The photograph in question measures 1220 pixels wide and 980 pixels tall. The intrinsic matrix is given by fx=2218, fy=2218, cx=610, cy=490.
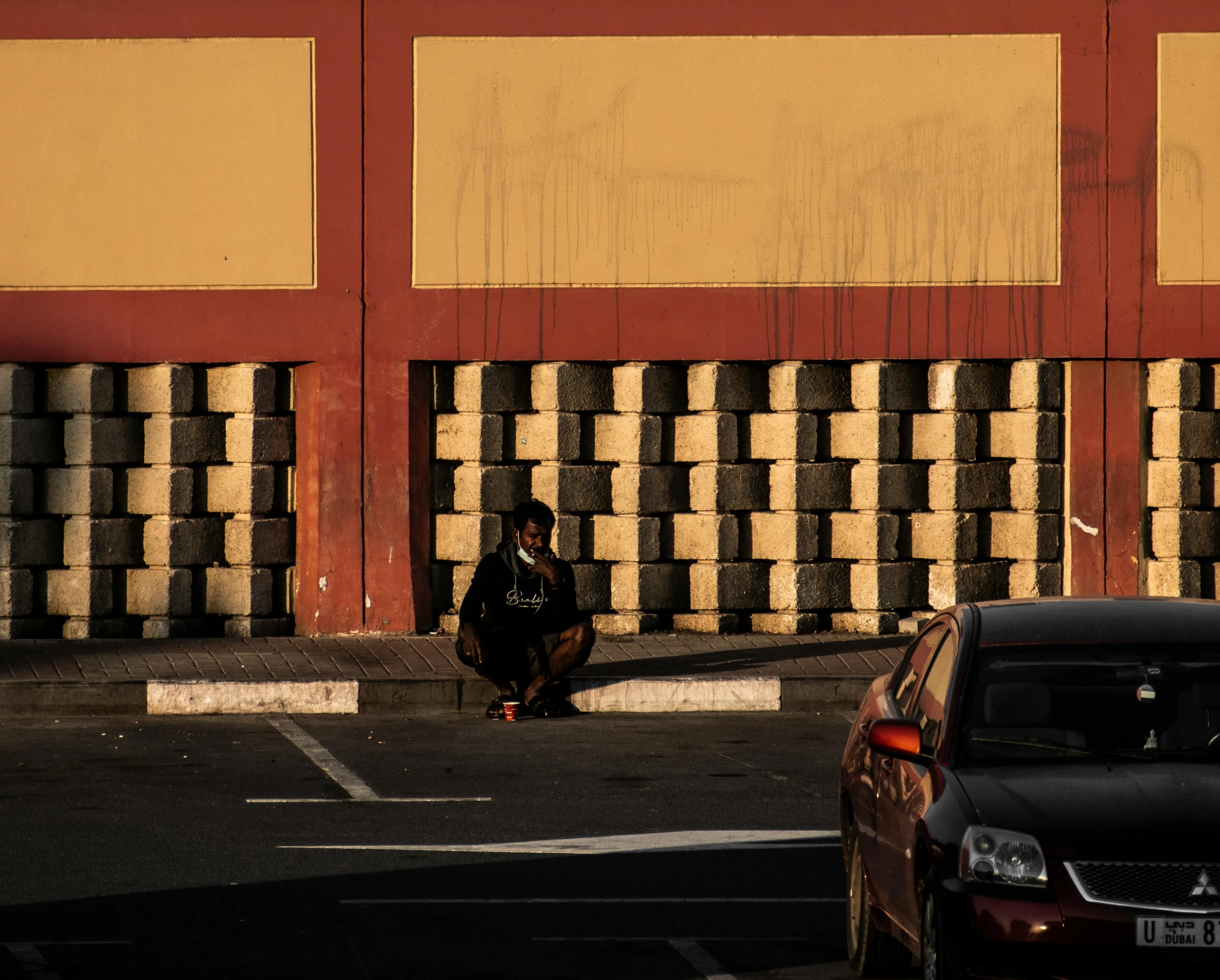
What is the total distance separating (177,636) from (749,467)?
4.69 m

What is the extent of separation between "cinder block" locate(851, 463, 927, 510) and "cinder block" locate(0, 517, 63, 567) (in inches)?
247

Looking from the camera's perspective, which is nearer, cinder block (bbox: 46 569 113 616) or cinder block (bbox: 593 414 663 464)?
cinder block (bbox: 46 569 113 616)

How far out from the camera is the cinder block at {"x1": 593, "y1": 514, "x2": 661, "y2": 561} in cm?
1742

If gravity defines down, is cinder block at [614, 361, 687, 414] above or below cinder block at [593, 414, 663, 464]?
above

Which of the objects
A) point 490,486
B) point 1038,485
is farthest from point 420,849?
point 1038,485

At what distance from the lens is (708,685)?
14.9 meters

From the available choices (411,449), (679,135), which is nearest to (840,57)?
(679,135)

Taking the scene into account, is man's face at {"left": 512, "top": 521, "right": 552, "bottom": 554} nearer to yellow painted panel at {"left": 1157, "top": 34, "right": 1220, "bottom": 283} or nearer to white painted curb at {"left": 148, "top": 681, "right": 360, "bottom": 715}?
white painted curb at {"left": 148, "top": 681, "right": 360, "bottom": 715}

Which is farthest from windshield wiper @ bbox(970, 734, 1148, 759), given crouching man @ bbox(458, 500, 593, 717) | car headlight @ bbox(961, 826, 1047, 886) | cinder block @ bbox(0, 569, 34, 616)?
cinder block @ bbox(0, 569, 34, 616)

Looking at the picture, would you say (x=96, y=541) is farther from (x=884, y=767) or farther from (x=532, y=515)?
(x=884, y=767)

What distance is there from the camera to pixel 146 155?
679 inches

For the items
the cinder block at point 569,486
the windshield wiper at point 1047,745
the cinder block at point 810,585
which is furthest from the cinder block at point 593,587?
the windshield wiper at point 1047,745

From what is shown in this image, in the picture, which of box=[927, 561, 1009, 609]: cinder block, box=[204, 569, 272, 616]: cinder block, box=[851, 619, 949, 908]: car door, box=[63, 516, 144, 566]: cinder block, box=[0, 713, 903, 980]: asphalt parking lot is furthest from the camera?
box=[927, 561, 1009, 609]: cinder block

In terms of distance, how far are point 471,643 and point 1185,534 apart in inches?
249
